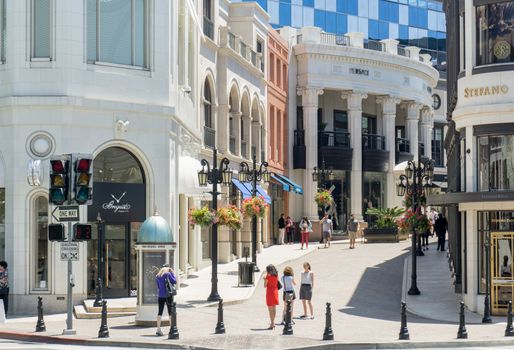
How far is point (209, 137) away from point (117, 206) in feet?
47.0

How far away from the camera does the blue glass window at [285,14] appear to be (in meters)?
79.0

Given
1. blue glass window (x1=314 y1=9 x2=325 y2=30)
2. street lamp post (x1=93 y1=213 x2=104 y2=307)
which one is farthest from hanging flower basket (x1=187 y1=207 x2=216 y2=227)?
blue glass window (x1=314 y1=9 x2=325 y2=30)

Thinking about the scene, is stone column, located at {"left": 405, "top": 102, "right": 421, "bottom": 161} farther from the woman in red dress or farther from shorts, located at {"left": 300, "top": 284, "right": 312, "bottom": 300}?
the woman in red dress

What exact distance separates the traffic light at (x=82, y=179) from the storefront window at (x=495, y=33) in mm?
11809

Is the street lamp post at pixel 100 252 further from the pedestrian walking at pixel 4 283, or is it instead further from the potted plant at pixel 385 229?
the potted plant at pixel 385 229

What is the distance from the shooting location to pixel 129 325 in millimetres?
26250

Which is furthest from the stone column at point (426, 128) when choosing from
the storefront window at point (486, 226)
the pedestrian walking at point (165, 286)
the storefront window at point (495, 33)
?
the pedestrian walking at point (165, 286)

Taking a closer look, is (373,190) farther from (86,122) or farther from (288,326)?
(288,326)

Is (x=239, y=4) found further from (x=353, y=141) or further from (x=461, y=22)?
(x=461, y=22)

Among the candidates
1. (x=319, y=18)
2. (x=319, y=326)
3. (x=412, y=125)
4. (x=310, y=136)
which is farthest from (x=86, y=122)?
(x=319, y=18)

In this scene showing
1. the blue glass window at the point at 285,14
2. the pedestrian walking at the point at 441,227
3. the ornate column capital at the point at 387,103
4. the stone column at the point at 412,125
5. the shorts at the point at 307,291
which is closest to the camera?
the shorts at the point at 307,291

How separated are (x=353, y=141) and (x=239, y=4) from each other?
1513 cm

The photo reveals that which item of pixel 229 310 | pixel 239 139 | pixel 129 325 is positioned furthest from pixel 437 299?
pixel 239 139

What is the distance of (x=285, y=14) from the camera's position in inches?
3123
